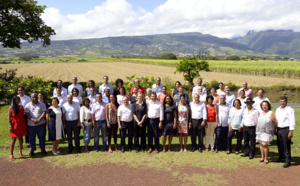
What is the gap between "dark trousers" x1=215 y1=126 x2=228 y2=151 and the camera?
7.86 m

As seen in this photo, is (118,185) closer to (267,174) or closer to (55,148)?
(55,148)

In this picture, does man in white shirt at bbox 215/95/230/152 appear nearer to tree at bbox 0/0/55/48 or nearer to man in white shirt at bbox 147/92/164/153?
man in white shirt at bbox 147/92/164/153

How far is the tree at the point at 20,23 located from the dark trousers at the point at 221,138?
61.0 feet

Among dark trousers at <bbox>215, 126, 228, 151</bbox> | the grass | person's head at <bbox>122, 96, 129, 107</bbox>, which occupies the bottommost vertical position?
the grass

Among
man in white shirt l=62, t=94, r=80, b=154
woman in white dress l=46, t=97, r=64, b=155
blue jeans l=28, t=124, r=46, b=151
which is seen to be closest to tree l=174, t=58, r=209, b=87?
man in white shirt l=62, t=94, r=80, b=154

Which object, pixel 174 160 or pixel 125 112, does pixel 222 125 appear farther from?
pixel 125 112

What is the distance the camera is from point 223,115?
775 centimetres

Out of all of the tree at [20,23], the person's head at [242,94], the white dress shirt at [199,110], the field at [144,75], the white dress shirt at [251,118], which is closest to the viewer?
the white dress shirt at [251,118]

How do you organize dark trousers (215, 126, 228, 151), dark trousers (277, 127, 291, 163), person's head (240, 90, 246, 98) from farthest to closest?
person's head (240, 90, 246, 98), dark trousers (215, 126, 228, 151), dark trousers (277, 127, 291, 163)

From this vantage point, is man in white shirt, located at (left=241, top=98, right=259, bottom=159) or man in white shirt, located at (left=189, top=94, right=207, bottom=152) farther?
man in white shirt, located at (left=189, top=94, right=207, bottom=152)

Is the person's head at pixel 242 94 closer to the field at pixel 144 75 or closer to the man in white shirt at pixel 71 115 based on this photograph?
the man in white shirt at pixel 71 115

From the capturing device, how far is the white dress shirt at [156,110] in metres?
7.66

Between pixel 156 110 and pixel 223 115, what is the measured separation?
2289 millimetres

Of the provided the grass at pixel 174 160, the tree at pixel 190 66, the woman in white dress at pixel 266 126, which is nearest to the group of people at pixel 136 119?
the grass at pixel 174 160
